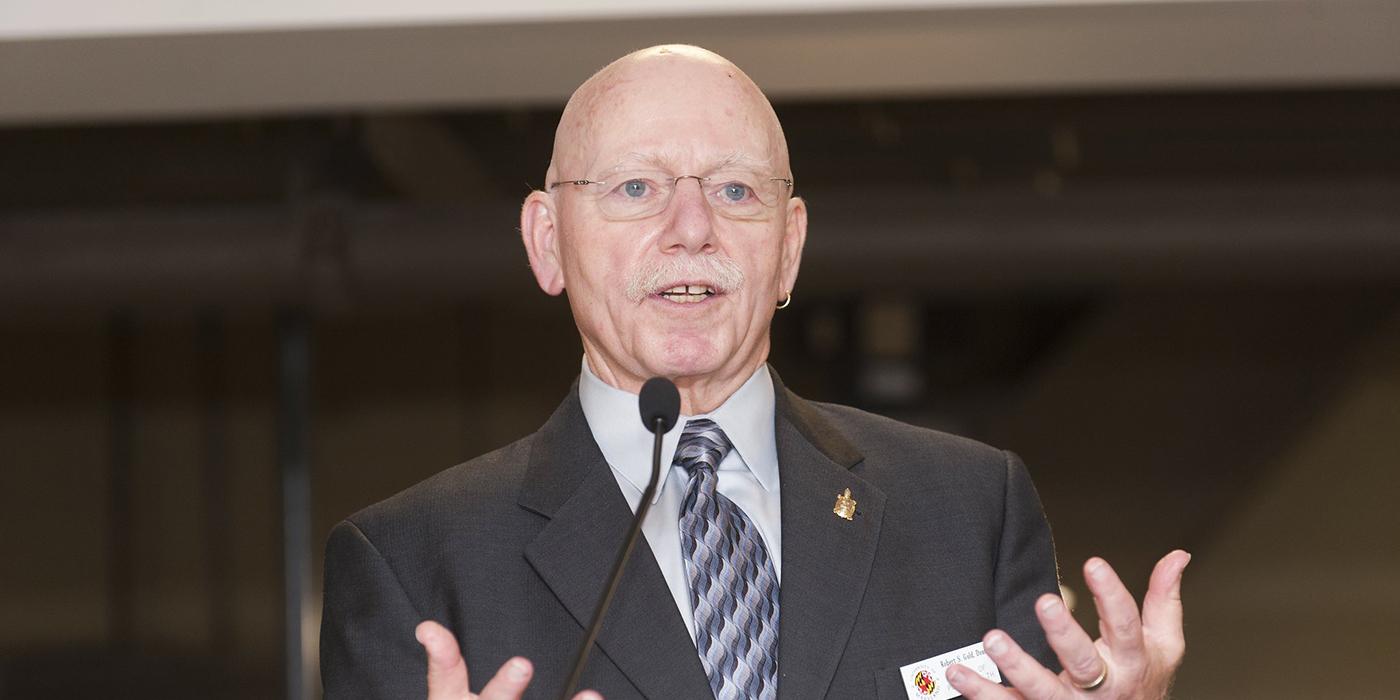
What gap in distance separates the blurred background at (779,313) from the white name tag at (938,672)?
142 centimetres

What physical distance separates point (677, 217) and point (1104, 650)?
58 cm

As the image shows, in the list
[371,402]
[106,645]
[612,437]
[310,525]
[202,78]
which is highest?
[202,78]

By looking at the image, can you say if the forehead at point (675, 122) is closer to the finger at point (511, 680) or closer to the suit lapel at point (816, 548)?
the suit lapel at point (816, 548)

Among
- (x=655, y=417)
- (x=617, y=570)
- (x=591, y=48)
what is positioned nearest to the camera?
(x=617, y=570)

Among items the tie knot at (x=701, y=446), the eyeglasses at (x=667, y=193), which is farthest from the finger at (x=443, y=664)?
the eyeglasses at (x=667, y=193)

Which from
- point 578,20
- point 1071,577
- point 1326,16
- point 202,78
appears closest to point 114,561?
point 1071,577

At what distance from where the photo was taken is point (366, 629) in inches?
62.7

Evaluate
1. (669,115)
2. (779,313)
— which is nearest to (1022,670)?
(669,115)

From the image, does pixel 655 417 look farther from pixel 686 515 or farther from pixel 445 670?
pixel 445 670

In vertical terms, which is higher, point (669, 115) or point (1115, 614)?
point (669, 115)

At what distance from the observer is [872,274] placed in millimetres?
4863

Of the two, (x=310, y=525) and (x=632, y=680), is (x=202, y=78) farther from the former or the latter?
(x=310, y=525)

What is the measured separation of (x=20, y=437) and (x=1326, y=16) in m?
7.10

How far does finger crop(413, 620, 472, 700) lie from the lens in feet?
4.34
